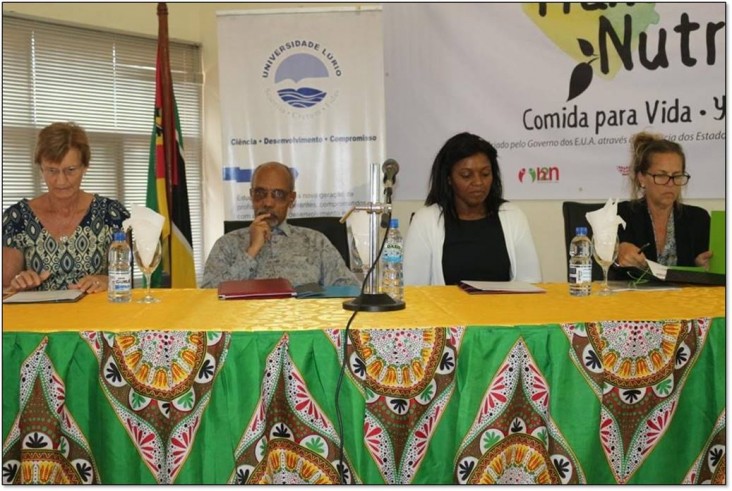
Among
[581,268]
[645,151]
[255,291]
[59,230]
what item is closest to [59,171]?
[59,230]

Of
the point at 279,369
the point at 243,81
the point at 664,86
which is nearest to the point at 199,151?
the point at 243,81

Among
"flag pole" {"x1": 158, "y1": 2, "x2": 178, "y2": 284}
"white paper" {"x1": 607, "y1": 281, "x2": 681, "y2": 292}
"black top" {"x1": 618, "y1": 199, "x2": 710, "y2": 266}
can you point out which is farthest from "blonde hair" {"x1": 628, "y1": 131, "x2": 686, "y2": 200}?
"flag pole" {"x1": 158, "y1": 2, "x2": 178, "y2": 284}

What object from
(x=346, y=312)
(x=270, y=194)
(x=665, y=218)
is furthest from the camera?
(x=270, y=194)

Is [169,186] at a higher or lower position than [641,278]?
higher

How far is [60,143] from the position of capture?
2436mm

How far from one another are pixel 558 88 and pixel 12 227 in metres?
2.69

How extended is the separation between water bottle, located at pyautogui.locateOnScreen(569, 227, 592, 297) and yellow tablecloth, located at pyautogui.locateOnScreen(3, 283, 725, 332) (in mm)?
35

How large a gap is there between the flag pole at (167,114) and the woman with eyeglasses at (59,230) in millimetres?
1302

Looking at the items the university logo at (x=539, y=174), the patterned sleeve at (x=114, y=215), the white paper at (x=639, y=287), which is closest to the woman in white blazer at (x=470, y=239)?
the white paper at (x=639, y=287)

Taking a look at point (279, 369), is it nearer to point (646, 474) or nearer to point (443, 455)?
point (443, 455)

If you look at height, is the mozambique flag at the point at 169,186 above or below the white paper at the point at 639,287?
above

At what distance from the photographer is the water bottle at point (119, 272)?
6.59 feet

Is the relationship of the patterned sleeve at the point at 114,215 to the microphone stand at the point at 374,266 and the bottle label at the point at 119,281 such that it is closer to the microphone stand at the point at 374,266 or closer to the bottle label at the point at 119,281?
the bottle label at the point at 119,281

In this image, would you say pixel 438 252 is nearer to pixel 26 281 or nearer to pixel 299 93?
pixel 26 281
